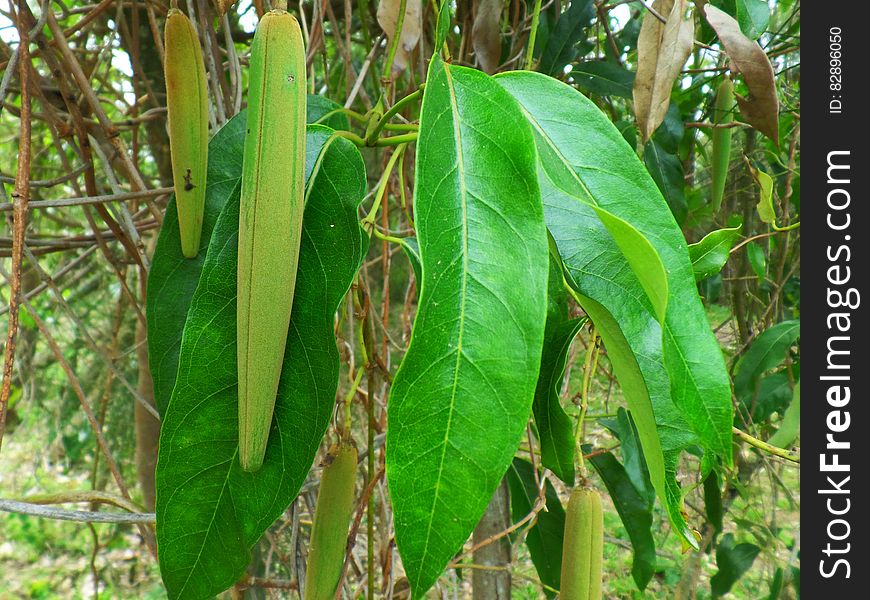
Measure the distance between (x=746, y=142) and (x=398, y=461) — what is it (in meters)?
1.56

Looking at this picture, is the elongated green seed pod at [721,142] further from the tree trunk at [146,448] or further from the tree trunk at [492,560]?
the tree trunk at [146,448]

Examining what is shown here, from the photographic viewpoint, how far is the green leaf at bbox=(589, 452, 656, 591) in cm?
114

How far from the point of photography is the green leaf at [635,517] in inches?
45.0

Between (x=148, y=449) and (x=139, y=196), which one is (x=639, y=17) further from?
(x=148, y=449)

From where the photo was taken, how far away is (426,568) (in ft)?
1.20

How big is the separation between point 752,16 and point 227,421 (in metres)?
0.87

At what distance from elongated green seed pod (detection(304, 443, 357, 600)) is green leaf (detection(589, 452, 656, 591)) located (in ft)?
2.11

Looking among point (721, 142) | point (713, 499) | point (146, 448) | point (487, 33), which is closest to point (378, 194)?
point (487, 33)

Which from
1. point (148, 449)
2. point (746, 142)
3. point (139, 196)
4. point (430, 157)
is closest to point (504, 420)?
point (430, 157)

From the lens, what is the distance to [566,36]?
3.55ft

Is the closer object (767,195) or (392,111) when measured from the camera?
(392,111)

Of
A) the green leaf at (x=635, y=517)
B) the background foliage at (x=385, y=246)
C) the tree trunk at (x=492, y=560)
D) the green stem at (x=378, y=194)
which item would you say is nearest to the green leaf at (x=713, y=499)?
the background foliage at (x=385, y=246)

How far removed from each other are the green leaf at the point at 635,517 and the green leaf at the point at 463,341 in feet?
2.73

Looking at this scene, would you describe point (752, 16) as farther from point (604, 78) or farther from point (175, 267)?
point (175, 267)
